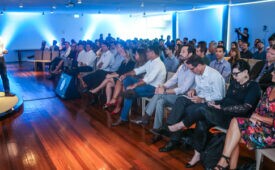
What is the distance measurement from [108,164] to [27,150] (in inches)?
44.0

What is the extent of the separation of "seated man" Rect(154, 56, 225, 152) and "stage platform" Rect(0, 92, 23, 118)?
9.70ft

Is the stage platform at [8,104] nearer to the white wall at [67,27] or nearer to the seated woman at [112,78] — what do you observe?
the seated woman at [112,78]

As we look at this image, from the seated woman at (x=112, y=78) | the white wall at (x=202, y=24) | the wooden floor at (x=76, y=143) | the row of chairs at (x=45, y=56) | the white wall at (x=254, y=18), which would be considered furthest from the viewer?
the white wall at (x=202, y=24)

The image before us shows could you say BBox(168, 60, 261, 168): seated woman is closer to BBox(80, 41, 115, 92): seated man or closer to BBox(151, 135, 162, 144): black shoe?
BBox(151, 135, 162, 144): black shoe

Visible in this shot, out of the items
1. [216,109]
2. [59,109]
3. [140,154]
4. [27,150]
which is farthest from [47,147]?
[216,109]

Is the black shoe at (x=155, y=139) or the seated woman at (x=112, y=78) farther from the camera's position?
the seated woman at (x=112, y=78)

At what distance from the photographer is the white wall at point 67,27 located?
1439cm

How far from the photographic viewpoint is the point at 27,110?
505 centimetres

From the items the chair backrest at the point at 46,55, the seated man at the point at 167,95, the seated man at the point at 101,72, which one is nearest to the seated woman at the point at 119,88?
the seated man at the point at 101,72

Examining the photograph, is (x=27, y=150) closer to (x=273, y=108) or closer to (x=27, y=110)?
(x=27, y=110)

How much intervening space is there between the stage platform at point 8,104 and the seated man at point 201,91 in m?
2.96

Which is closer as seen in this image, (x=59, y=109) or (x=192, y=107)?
(x=192, y=107)

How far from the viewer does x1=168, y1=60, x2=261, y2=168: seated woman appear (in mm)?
2570

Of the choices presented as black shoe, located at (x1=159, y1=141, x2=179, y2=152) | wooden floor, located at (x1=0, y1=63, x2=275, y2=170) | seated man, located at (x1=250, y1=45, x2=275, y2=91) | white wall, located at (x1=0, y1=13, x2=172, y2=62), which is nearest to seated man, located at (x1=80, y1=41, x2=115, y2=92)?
A: wooden floor, located at (x1=0, y1=63, x2=275, y2=170)
